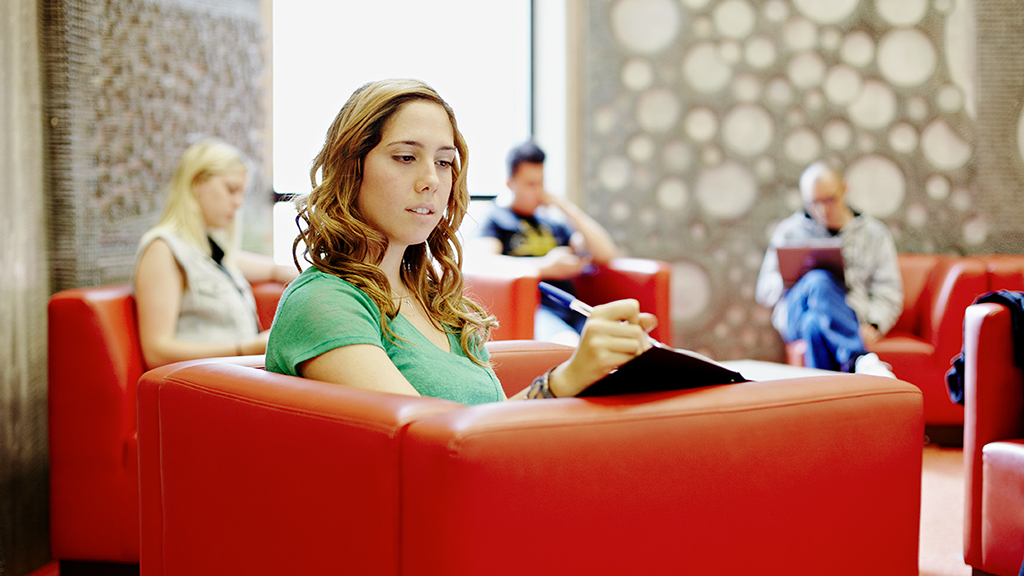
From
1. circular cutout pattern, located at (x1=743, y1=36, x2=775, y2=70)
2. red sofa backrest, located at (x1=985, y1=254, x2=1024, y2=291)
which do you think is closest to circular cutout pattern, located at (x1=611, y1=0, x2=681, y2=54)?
circular cutout pattern, located at (x1=743, y1=36, x2=775, y2=70)

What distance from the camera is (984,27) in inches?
172

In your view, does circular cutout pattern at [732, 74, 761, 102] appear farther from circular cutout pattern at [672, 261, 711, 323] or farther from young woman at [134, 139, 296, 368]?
young woman at [134, 139, 296, 368]

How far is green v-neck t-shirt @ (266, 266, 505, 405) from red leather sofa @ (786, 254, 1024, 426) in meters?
2.84

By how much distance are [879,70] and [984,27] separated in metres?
0.56

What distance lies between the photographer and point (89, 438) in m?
2.20

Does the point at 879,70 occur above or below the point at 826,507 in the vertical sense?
above

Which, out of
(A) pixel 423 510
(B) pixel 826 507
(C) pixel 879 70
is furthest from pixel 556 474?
(C) pixel 879 70

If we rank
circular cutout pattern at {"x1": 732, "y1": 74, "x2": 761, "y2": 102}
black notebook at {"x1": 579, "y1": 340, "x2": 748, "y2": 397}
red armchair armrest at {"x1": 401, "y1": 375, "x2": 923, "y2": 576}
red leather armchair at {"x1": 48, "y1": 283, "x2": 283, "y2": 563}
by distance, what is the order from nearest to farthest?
red armchair armrest at {"x1": 401, "y1": 375, "x2": 923, "y2": 576}, black notebook at {"x1": 579, "y1": 340, "x2": 748, "y2": 397}, red leather armchair at {"x1": 48, "y1": 283, "x2": 283, "y2": 563}, circular cutout pattern at {"x1": 732, "y1": 74, "x2": 761, "y2": 102}

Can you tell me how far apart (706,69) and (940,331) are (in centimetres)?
186

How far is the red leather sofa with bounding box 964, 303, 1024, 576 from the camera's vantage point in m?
1.98

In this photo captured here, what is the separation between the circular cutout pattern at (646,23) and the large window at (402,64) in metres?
0.59

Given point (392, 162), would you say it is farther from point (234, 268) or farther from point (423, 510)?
point (234, 268)

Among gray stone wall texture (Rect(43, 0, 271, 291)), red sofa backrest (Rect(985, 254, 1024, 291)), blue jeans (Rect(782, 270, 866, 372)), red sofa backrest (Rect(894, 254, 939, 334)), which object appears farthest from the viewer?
red sofa backrest (Rect(894, 254, 939, 334))

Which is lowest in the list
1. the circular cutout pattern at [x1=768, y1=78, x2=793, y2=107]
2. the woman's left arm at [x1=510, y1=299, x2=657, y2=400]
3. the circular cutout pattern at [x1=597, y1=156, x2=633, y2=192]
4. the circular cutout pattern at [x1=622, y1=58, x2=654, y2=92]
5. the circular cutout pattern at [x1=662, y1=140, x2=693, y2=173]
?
the woman's left arm at [x1=510, y1=299, x2=657, y2=400]
